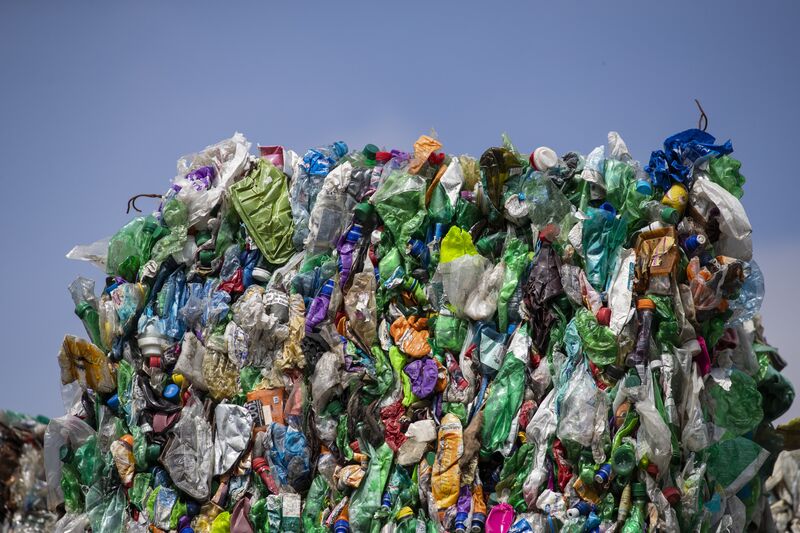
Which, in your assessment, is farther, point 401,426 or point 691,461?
point 401,426

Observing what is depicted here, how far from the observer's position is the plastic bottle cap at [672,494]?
5.29m

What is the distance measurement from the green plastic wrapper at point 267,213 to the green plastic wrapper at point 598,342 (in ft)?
6.87

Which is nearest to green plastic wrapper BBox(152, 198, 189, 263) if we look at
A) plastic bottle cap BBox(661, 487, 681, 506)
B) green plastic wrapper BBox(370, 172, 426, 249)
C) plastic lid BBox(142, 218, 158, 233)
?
plastic lid BBox(142, 218, 158, 233)

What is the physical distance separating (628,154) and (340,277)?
183 cm

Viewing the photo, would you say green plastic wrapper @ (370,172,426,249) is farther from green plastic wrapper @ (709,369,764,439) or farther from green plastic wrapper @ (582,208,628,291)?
green plastic wrapper @ (709,369,764,439)

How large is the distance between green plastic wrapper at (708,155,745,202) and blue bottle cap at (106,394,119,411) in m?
3.99

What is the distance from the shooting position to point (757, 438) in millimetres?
6938

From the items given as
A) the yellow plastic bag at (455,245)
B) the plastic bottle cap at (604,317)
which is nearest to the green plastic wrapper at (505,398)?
the plastic bottle cap at (604,317)

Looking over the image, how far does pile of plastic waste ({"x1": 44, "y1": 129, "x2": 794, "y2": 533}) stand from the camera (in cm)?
538

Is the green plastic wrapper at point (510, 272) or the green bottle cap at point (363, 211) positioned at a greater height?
the green bottle cap at point (363, 211)

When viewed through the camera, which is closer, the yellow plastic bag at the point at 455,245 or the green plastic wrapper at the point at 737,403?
the green plastic wrapper at the point at 737,403

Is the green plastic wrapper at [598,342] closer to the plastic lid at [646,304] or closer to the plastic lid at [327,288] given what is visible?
the plastic lid at [646,304]

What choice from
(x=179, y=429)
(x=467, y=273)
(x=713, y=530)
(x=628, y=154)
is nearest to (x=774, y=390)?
(x=713, y=530)

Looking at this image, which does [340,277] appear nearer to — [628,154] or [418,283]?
[418,283]
